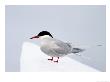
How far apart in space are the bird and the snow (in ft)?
0.10

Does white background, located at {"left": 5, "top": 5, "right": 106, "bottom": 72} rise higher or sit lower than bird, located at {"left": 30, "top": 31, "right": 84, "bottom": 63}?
higher

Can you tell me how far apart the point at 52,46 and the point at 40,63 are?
13cm

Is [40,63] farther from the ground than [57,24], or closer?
closer

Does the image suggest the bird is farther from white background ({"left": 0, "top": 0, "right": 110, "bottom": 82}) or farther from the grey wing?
white background ({"left": 0, "top": 0, "right": 110, "bottom": 82})

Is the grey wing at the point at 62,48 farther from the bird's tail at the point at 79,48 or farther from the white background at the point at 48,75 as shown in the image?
the white background at the point at 48,75

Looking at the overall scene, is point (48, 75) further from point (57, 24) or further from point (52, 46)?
point (57, 24)

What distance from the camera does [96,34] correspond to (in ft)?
5.29

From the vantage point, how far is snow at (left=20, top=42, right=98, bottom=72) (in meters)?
1.59

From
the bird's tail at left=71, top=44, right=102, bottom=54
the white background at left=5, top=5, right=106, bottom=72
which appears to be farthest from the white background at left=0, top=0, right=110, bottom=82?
the bird's tail at left=71, top=44, right=102, bottom=54

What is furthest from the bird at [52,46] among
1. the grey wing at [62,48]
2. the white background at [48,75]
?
the white background at [48,75]

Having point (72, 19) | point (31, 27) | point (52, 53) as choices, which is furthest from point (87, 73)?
Answer: point (31, 27)

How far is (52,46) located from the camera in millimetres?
1595

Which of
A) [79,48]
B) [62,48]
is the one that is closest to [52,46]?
[62,48]
